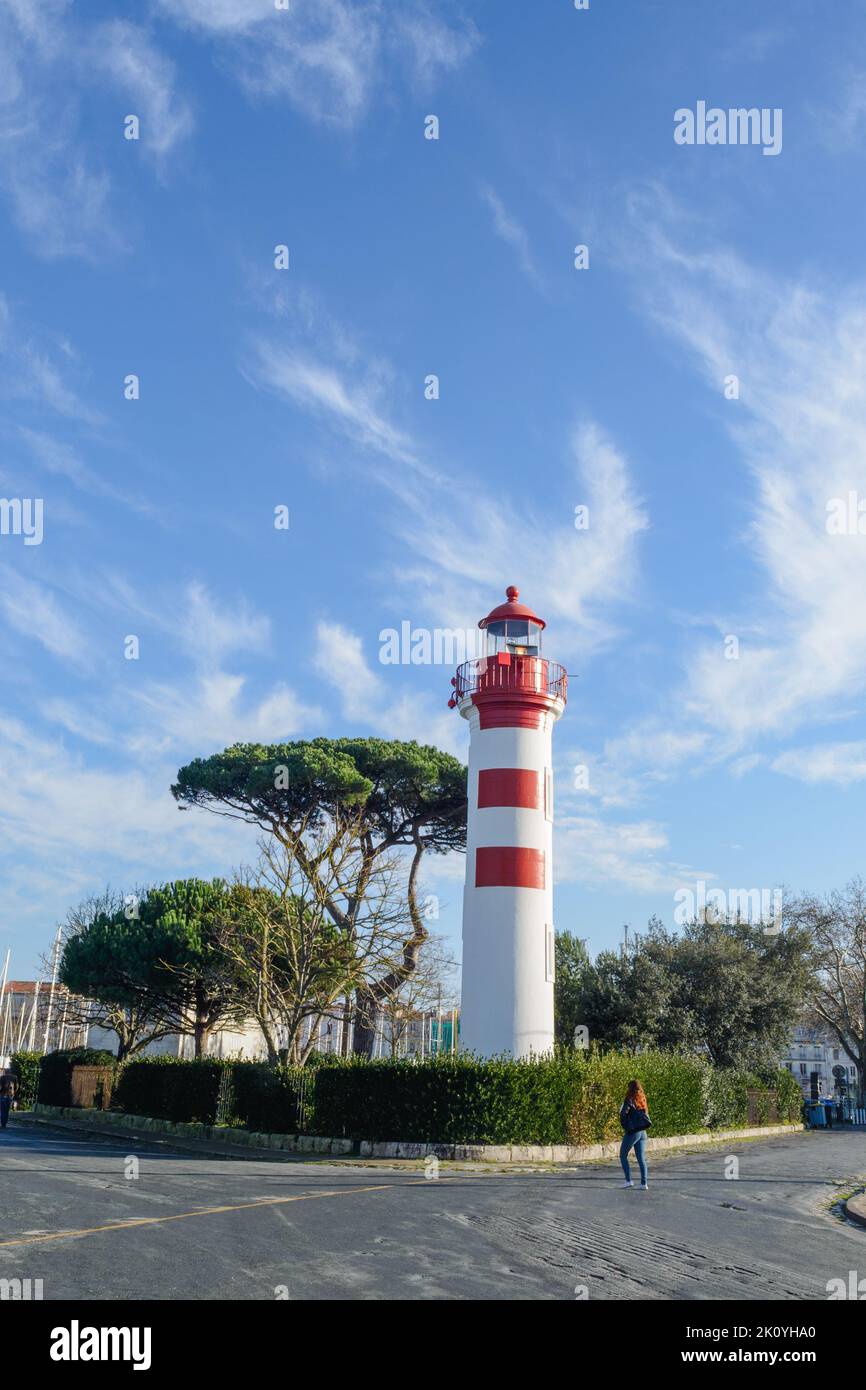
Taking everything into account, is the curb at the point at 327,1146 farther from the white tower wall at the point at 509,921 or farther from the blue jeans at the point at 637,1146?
the blue jeans at the point at 637,1146

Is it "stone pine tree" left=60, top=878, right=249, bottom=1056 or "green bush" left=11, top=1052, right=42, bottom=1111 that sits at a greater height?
"stone pine tree" left=60, top=878, right=249, bottom=1056

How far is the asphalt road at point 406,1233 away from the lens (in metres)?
8.65

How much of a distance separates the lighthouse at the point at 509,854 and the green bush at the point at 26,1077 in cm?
1922

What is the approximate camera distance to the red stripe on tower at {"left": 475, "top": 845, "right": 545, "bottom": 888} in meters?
26.2

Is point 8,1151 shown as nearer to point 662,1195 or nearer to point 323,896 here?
point 323,896

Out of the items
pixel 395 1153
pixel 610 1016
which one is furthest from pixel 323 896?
pixel 610 1016

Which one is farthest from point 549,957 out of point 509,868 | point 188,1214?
point 188,1214

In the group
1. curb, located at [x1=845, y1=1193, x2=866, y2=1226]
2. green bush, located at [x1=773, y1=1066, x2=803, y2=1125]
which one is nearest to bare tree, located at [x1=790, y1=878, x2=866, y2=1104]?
green bush, located at [x1=773, y1=1066, x2=803, y2=1125]

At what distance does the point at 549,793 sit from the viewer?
2786cm

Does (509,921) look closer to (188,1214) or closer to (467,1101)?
(467,1101)

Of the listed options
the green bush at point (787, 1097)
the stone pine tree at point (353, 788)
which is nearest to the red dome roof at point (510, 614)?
the stone pine tree at point (353, 788)

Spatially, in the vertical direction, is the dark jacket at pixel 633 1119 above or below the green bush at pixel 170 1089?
above

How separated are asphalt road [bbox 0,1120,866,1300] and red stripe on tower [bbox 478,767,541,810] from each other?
9.62 m

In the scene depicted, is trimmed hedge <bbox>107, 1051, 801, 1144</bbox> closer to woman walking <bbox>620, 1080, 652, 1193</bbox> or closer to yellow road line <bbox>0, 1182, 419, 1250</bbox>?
yellow road line <bbox>0, 1182, 419, 1250</bbox>
